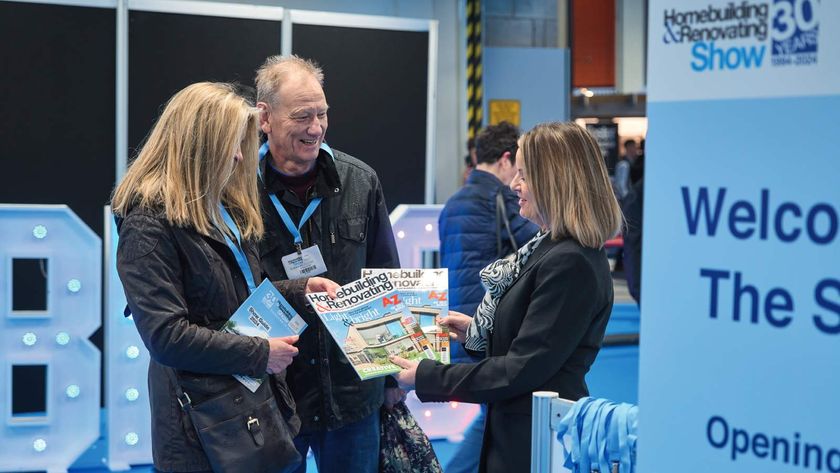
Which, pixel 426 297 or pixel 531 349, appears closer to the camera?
pixel 531 349

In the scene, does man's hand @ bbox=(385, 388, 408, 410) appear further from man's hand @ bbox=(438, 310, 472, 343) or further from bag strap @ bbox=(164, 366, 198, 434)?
bag strap @ bbox=(164, 366, 198, 434)

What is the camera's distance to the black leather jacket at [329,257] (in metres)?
2.56

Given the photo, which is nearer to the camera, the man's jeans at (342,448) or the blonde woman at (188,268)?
the blonde woman at (188,268)

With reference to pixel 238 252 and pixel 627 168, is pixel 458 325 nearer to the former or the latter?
pixel 238 252

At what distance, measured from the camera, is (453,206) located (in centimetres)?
411

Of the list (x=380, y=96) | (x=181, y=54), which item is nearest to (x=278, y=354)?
(x=181, y=54)

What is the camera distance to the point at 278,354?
228cm

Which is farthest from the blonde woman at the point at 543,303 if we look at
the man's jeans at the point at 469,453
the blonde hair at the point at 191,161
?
the man's jeans at the point at 469,453

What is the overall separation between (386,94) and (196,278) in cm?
373

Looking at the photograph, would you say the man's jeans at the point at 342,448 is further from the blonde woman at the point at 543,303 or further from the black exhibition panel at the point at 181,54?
the black exhibition panel at the point at 181,54

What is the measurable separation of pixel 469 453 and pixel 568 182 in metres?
1.71

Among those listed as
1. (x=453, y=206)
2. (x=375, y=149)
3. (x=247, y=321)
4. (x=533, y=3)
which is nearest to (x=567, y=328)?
(x=247, y=321)

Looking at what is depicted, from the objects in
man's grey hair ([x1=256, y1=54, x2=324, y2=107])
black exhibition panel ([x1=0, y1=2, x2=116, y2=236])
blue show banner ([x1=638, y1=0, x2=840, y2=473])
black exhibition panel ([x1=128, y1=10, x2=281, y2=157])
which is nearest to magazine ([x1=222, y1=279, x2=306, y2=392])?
man's grey hair ([x1=256, y1=54, x2=324, y2=107])

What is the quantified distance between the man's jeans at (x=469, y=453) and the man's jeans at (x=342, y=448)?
1.11 meters
